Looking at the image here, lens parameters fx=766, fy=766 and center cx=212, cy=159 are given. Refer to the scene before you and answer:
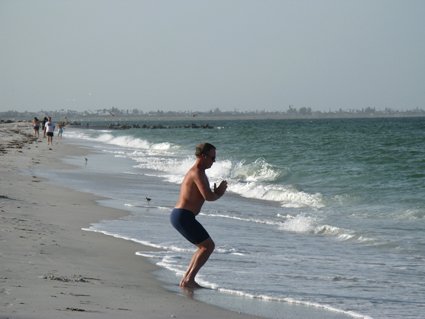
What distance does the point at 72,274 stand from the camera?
25.5ft

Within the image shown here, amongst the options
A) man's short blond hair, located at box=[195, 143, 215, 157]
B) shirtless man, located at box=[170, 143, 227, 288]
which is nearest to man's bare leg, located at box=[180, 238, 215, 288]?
shirtless man, located at box=[170, 143, 227, 288]

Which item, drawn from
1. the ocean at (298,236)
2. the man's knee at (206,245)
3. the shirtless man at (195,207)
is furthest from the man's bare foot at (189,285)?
the man's knee at (206,245)

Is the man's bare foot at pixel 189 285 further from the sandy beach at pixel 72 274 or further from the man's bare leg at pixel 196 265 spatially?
the sandy beach at pixel 72 274

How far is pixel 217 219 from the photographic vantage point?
45.4 feet

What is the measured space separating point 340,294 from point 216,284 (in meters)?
1.28

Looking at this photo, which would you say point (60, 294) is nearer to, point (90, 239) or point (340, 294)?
point (340, 294)

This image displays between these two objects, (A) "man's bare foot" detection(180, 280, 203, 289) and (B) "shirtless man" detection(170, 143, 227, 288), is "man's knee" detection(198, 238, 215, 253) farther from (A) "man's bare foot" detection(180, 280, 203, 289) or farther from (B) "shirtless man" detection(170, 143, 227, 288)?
(A) "man's bare foot" detection(180, 280, 203, 289)

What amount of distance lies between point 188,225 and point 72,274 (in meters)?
1.28

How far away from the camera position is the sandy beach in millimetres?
6258

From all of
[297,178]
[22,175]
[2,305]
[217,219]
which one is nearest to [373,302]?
[2,305]

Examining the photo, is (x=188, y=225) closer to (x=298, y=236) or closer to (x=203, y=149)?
(x=203, y=149)

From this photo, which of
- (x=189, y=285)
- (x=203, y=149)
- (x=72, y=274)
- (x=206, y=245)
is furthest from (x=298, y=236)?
(x=72, y=274)

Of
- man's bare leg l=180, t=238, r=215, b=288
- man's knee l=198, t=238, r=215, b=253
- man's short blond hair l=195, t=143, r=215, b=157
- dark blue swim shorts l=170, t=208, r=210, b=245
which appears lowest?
man's bare leg l=180, t=238, r=215, b=288

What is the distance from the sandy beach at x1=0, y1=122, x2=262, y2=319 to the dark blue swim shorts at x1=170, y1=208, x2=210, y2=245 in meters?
0.62
